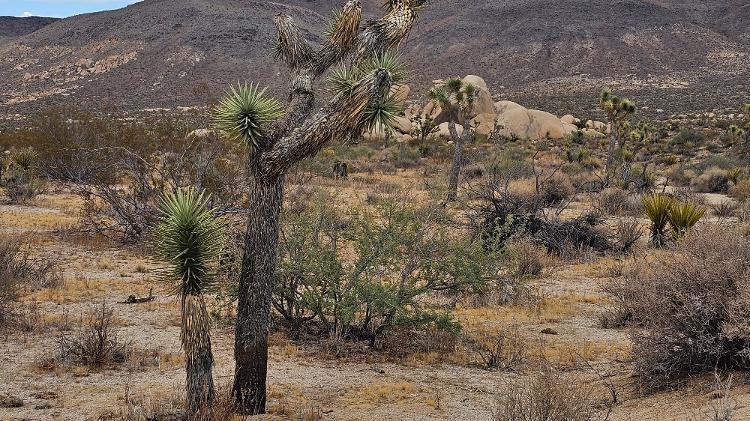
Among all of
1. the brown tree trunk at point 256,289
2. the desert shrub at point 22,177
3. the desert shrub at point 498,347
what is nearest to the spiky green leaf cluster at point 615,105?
the desert shrub at point 22,177

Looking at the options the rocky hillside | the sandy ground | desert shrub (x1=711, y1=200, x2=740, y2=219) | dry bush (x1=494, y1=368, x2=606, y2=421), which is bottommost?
the sandy ground

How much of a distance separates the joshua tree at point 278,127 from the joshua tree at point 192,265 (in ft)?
1.27

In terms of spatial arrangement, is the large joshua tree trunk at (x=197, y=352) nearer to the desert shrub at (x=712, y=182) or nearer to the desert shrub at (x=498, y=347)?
the desert shrub at (x=498, y=347)

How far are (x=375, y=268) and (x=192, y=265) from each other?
3.31m

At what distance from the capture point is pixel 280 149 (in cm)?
601

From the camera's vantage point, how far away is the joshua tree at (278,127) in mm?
6000

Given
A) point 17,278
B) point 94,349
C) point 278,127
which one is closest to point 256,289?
point 278,127

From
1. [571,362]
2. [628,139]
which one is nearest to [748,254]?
[571,362]

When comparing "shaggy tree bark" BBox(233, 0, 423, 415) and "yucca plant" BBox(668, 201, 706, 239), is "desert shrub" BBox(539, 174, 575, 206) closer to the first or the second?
"yucca plant" BBox(668, 201, 706, 239)

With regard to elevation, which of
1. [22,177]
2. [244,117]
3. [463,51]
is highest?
[463,51]

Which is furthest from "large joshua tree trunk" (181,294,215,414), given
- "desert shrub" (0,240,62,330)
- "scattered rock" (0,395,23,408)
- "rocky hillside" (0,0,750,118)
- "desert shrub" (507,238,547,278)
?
"rocky hillside" (0,0,750,118)

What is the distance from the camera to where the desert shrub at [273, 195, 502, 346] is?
28.1 feet

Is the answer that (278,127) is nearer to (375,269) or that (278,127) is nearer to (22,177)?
(375,269)

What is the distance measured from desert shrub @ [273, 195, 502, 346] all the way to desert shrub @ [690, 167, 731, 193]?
1775 cm
